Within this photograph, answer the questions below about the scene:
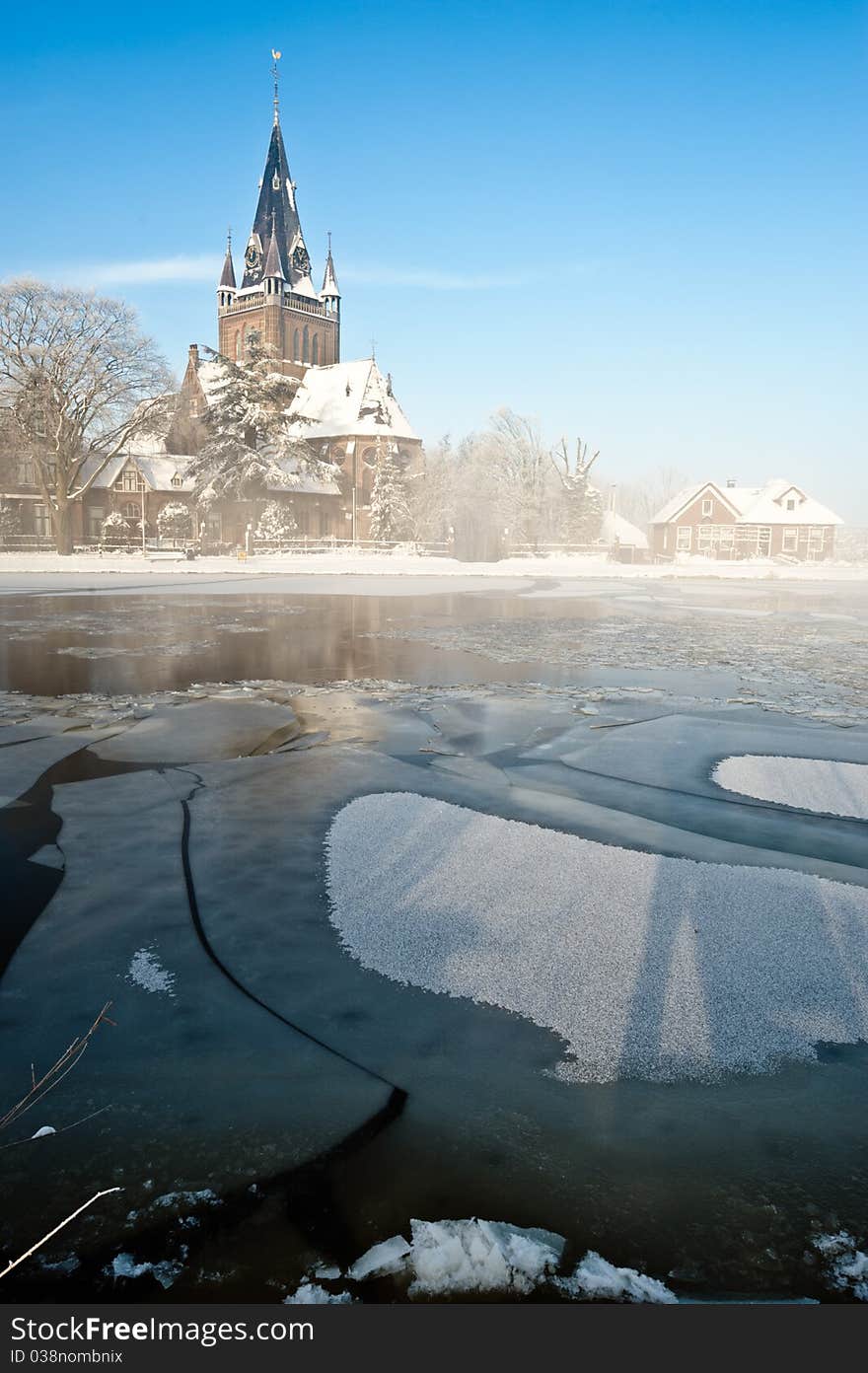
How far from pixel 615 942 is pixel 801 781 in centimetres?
369

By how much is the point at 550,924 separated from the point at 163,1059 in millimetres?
1909

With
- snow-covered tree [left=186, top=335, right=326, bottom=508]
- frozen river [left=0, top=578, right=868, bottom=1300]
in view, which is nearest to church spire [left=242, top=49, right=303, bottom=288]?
snow-covered tree [left=186, top=335, right=326, bottom=508]

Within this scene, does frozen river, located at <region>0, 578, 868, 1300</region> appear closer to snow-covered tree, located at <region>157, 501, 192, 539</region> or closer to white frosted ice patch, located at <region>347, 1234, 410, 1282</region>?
white frosted ice patch, located at <region>347, 1234, 410, 1282</region>

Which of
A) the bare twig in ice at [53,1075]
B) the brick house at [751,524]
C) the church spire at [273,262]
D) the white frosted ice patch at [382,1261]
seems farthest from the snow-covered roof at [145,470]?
the white frosted ice patch at [382,1261]

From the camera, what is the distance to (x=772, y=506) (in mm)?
77188

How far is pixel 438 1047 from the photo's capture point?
10.6 ft

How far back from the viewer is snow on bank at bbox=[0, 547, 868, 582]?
144ft

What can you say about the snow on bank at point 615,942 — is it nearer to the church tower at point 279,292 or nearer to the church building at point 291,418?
the church building at point 291,418

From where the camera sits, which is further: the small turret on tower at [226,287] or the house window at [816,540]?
the small turret on tower at [226,287]

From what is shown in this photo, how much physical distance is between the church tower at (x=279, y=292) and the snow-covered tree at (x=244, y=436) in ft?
105

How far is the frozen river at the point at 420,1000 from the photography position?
2439 mm

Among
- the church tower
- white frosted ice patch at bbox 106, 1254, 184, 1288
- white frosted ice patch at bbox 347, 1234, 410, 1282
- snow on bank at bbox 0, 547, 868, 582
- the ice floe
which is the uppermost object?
the church tower

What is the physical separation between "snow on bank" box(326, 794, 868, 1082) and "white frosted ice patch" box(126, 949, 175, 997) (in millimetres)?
832
